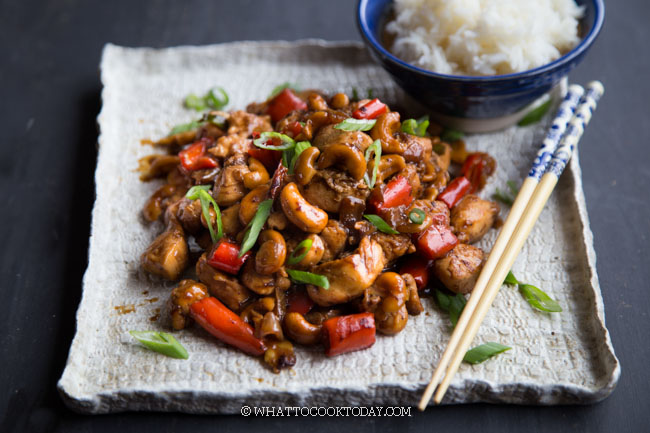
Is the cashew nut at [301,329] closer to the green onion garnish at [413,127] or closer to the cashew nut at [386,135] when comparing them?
the cashew nut at [386,135]

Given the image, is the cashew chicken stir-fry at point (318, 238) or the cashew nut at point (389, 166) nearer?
the cashew chicken stir-fry at point (318, 238)

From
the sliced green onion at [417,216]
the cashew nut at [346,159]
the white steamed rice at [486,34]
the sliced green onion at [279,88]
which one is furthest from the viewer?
the sliced green onion at [279,88]

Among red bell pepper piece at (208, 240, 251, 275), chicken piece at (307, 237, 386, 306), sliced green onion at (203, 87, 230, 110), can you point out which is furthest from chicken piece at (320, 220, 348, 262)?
sliced green onion at (203, 87, 230, 110)

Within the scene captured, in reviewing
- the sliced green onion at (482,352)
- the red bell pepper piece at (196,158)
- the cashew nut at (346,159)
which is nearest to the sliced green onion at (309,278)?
the cashew nut at (346,159)

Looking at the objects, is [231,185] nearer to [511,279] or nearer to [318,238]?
[318,238]

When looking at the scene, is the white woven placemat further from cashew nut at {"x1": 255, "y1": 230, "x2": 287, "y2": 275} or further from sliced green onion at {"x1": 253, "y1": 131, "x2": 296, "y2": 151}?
sliced green onion at {"x1": 253, "y1": 131, "x2": 296, "y2": 151}

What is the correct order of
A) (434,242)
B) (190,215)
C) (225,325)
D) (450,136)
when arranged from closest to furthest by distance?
1. (225,325)
2. (434,242)
3. (190,215)
4. (450,136)

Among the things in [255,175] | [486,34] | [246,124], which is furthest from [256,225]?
[486,34]
